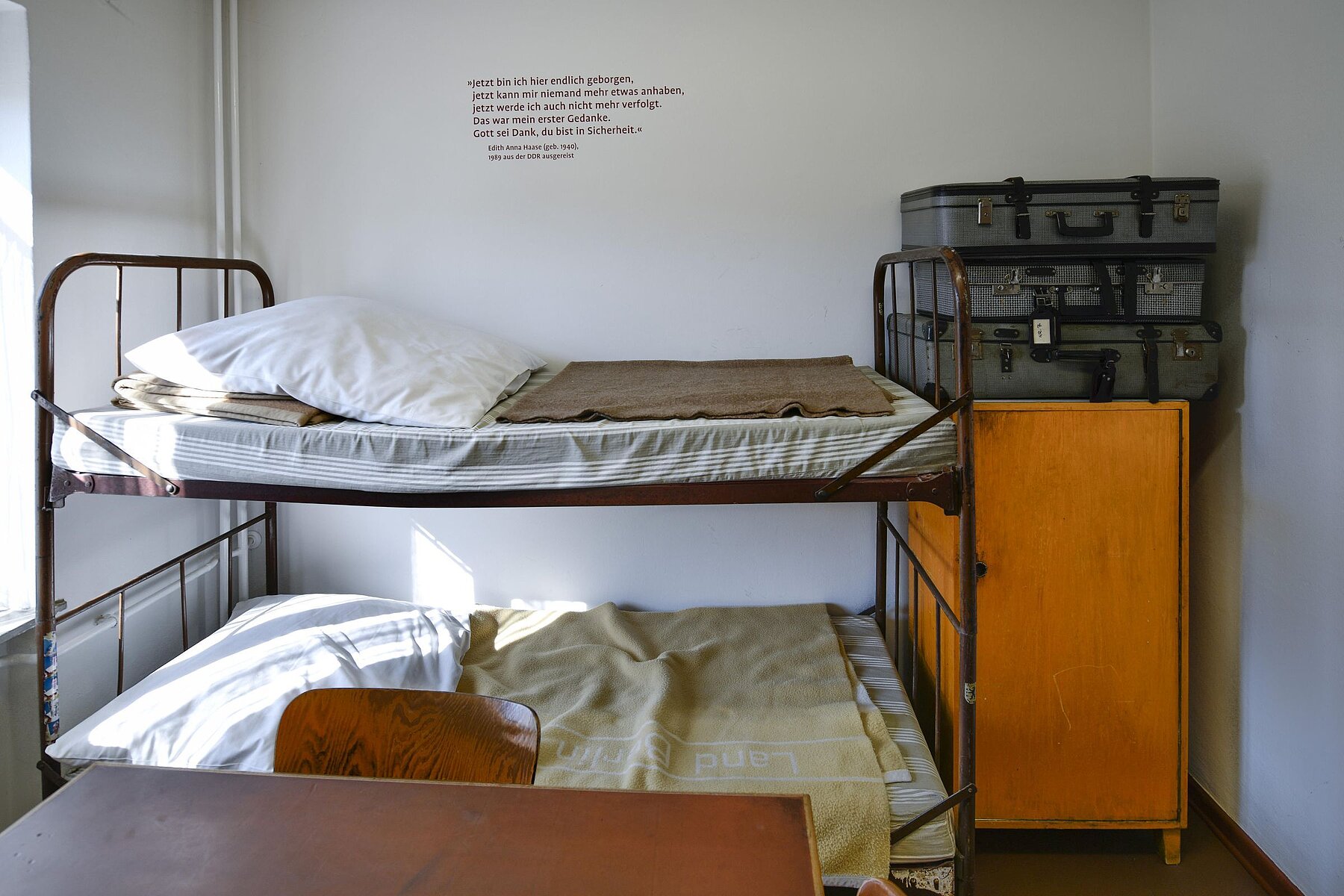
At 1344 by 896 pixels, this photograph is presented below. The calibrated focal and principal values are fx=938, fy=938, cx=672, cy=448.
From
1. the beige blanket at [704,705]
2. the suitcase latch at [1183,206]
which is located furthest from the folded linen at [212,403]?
the suitcase latch at [1183,206]

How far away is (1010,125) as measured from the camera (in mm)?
2668

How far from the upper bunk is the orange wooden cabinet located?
40 centimetres

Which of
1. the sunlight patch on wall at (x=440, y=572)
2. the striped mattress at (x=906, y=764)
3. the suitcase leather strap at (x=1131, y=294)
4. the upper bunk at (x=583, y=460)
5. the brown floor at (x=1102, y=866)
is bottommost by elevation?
the brown floor at (x=1102, y=866)

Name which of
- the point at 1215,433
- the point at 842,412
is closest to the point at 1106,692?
the point at 1215,433

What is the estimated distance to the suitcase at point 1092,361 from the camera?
2.13 m

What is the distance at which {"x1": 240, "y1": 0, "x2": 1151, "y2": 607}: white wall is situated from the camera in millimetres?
2666

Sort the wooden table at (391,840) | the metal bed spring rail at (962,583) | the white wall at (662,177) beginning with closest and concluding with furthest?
the wooden table at (391,840)
the metal bed spring rail at (962,583)
the white wall at (662,177)

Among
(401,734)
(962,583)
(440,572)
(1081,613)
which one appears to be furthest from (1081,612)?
(440,572)

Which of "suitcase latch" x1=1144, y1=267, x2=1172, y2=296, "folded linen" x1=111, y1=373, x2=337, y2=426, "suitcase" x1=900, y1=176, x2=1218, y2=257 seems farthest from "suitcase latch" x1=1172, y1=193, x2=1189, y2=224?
"folded linen" x1=111, y1=373, x2=337, y2=426

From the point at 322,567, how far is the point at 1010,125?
244 cm

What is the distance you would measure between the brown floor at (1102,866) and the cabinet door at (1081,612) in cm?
13

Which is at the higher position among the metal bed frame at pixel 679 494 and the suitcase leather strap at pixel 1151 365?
the suitcase leather strap at pixel 1151 365

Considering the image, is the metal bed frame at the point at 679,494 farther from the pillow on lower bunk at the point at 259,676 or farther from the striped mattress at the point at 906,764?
the pillow on lower bunk at the point at 259,676

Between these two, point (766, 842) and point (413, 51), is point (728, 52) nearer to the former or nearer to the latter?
point (413, 51)
